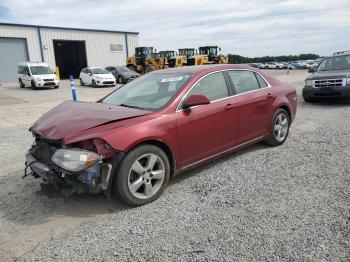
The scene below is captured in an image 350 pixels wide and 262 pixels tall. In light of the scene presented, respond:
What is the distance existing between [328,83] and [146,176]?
8.37 metres

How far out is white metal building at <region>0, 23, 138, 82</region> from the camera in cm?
3341

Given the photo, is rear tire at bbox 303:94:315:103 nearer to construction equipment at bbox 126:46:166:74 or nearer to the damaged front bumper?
the damaged front bumper

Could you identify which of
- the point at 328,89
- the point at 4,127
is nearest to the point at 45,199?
the point at 4,127

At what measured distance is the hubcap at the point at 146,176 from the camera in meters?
3.73

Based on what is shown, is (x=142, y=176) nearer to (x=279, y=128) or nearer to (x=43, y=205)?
(x=43, y=205)

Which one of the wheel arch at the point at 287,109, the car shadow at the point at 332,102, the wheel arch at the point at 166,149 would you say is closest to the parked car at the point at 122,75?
the car shadow at the point at 332,102

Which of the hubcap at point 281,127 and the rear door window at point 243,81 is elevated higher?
the rear door window at point 243,81

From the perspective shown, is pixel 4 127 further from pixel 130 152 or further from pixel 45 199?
pixel 130 152

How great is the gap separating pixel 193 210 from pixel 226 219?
1.32ft

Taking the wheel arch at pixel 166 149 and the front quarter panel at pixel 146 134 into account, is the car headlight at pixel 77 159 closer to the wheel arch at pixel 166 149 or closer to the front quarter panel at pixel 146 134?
the front quarter panel at pixel 146 134

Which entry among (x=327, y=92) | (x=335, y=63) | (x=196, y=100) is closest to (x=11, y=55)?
(x=335, y=63)

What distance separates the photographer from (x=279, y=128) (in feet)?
19.5

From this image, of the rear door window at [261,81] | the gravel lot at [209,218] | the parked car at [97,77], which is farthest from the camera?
the parked car at [97,77]

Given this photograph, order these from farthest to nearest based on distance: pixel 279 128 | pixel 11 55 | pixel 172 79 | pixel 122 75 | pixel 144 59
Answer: pixel 11 55, pixel 144 59, pixel 122 75, pixel 279 128, pixel 172 79
